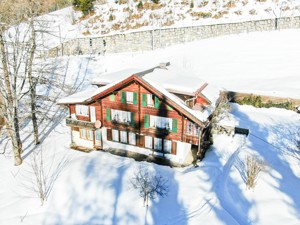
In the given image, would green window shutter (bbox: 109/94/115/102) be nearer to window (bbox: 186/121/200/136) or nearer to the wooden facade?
the wooden facade

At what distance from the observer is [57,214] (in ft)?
56.9

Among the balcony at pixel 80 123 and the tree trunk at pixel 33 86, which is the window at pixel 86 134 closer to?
the balcony at pixel 80 123

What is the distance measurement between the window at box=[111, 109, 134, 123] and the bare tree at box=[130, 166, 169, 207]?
507 centimetres

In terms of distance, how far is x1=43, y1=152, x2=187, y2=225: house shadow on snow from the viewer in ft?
54.1

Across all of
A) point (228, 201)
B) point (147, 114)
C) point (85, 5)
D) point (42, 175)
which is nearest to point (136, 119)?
point (147, 114)

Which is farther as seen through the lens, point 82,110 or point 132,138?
point 82,110

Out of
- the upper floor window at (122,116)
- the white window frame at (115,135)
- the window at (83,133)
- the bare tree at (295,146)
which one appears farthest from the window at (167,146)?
the bare tree at (295,146)

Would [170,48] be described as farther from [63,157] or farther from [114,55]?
[63,157]

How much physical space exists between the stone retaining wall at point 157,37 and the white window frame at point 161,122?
33.5m

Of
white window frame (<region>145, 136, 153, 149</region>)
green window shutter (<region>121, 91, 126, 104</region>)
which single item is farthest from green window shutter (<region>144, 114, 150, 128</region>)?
green window shutter (<region>121, 91, 126, 104</region>)

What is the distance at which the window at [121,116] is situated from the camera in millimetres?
23745

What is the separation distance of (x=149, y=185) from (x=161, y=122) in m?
6.20

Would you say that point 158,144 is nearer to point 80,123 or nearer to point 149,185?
point 149,185

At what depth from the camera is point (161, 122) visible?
22.7 m
